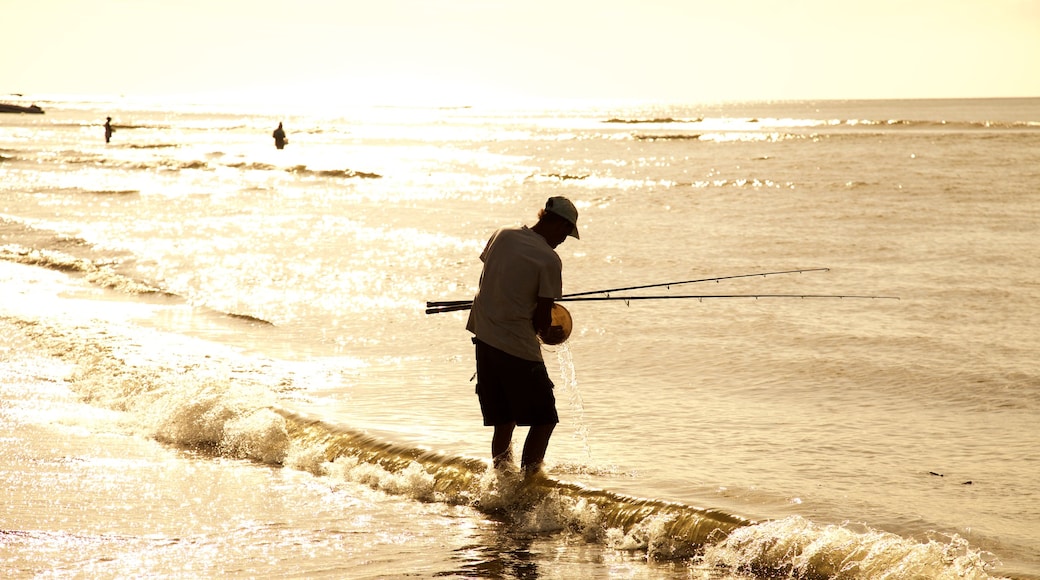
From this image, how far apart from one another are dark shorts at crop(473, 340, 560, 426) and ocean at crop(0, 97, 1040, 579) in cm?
47

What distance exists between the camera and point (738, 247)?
18.1m

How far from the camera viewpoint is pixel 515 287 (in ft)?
18.1

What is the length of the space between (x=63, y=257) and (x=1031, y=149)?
3774 cm

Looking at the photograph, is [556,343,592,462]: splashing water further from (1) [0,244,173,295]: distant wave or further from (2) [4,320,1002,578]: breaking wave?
(1) [0,244,173,295]: distant wave

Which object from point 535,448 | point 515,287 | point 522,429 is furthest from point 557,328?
point 522,429

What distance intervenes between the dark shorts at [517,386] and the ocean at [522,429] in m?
0.47

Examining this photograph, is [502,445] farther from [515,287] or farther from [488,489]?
[515,287]

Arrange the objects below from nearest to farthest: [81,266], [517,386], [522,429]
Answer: [517,386] → [522,429] → [81,266]

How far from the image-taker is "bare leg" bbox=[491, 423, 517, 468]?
5.91 m

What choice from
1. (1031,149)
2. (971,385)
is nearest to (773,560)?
(971,385)

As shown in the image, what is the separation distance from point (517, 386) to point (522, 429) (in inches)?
69.9

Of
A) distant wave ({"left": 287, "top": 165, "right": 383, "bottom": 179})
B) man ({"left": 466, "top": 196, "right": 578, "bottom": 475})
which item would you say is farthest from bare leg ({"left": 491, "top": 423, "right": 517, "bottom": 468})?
distant wave ({"left": 287, "top": 165, "right": 383, "bottom": 179})

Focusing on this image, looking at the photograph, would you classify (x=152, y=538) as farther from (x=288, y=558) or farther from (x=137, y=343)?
(x=137, y=343)

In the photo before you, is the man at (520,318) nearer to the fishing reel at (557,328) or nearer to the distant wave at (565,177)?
the fishing reel at (557,328)
